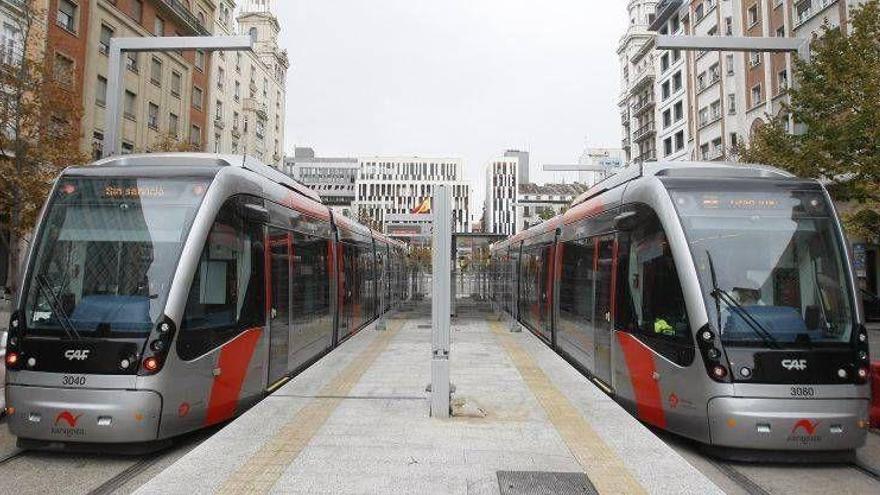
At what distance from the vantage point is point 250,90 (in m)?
52.5

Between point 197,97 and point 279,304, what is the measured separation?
116 feet

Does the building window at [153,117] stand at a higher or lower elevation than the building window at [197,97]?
lower

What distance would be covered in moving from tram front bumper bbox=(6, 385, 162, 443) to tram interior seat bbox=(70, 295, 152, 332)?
0.57 metres

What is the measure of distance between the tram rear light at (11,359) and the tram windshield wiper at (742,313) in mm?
6447

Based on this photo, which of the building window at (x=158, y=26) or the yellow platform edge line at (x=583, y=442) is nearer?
the yellow platform edge line at (x=583, y=442)

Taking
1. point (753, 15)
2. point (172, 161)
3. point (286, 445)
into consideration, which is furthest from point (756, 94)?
point (286, 445)

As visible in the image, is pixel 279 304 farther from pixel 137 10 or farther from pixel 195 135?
pixel 195 135

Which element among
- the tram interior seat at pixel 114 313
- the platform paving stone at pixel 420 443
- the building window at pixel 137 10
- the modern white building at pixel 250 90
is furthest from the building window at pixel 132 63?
the tram interior seat at pixel 114 313

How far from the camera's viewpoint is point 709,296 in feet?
19.3

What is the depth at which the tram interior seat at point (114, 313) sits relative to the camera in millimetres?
5555

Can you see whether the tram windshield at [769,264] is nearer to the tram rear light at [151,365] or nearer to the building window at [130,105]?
the tram rear light at [151,365]

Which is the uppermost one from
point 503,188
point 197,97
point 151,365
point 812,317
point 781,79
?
point 503,188

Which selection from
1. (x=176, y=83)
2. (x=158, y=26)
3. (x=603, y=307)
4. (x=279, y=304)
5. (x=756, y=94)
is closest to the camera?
(x=279, y=304)

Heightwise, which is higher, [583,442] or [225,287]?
[225,287]
